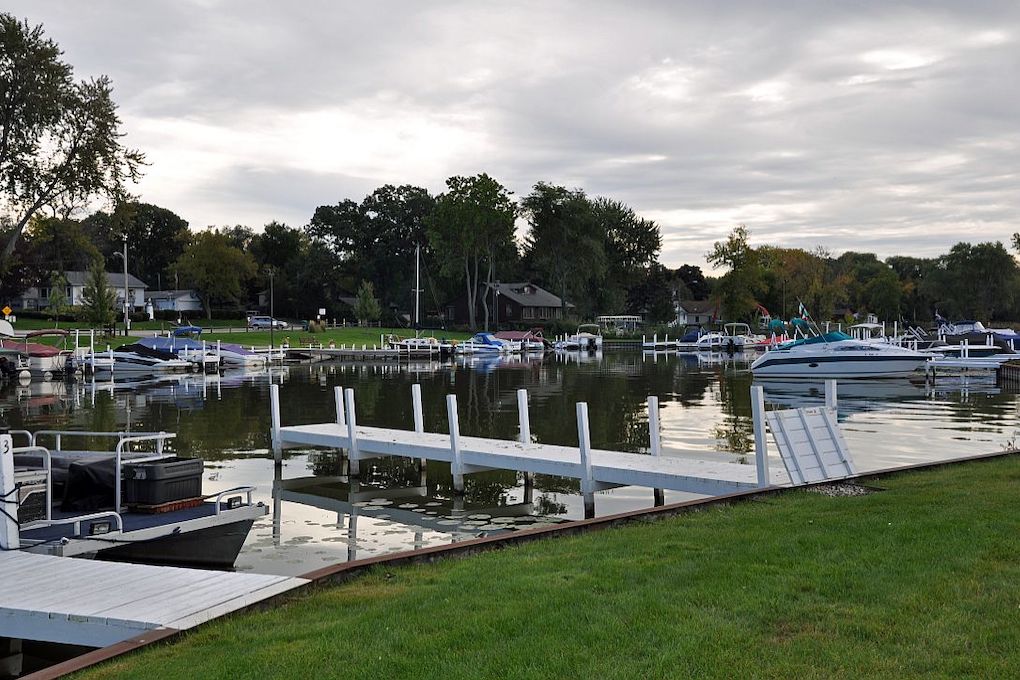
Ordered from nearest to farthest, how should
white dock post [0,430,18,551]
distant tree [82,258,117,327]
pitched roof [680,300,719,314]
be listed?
white dock post [0,430,18,551], distant tree [82,258,117,327], pitched roof [680,300,719,314]

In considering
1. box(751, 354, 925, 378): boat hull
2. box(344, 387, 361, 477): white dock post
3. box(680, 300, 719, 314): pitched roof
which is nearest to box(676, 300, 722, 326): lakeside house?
box(680, 300, 719, 314): pitched roof

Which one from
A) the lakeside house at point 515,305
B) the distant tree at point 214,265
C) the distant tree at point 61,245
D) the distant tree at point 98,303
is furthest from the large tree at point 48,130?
the lakeside house at point 515,305

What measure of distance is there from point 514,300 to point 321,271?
26.5m

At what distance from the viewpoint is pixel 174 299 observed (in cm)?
13512

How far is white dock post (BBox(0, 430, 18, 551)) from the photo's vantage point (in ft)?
33.5

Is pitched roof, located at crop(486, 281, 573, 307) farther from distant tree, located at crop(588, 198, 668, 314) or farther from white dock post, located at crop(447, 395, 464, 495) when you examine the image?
white dock post, located at crop(447, 395, 464, 495)

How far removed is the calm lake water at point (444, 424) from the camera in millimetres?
16438

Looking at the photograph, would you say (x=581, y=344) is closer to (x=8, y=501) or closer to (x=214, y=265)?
(x=214, y=265)

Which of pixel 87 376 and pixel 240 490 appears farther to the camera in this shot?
pixel 87 376

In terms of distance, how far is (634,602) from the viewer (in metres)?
7.47

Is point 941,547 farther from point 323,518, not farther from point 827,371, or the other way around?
point 827,371

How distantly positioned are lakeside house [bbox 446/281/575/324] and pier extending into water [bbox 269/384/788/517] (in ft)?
332

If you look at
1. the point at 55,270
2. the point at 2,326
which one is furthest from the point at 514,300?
the point at 2,326

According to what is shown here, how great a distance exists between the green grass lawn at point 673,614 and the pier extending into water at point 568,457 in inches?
196
